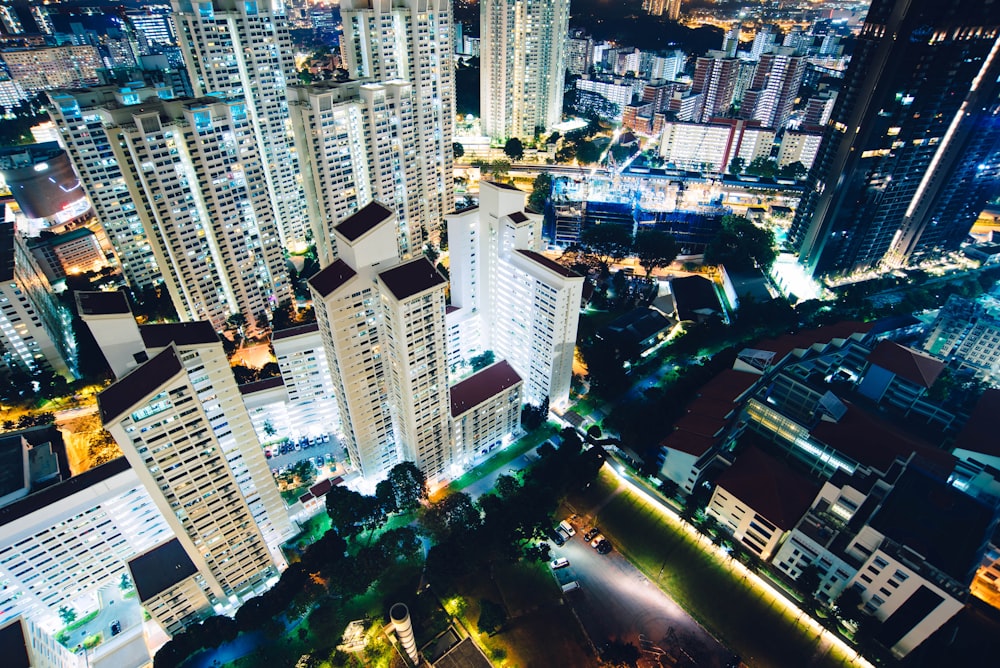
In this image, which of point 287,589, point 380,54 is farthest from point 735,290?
point 287,589

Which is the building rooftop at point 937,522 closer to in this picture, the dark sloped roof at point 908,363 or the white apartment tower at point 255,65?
the dark sloped roof at point 908,363

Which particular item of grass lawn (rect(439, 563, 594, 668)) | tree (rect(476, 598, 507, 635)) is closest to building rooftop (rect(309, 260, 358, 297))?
grass lawn (rect(439, 563, 594, 668))

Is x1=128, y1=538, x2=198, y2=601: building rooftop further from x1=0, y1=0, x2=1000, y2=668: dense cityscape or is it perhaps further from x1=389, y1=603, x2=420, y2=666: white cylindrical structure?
x1=389, y1=603, x2=420, y2=666: white cylindrical structure

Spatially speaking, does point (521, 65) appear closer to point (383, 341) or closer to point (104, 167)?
point (104, 167)

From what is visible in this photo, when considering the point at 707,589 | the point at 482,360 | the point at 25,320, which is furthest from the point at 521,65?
the point at 707,589

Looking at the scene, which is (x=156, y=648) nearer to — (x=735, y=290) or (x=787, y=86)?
(x=735, y=290)

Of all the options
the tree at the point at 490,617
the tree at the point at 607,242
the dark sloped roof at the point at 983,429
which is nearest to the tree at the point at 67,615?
the tree at the point at 490,617
